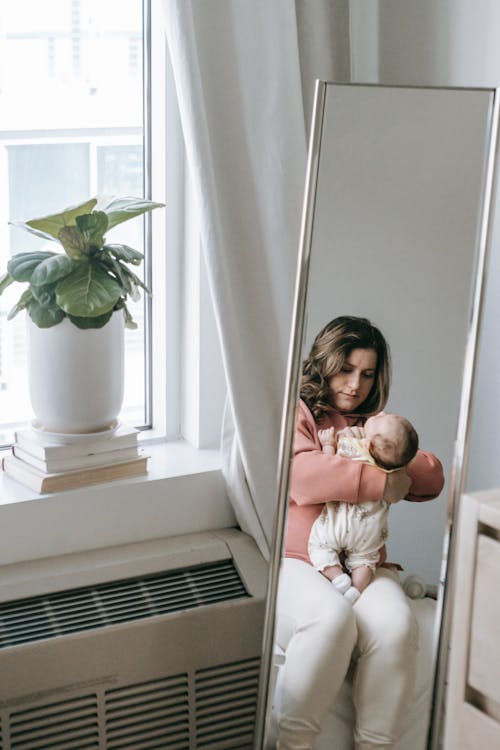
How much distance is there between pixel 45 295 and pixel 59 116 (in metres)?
0.43

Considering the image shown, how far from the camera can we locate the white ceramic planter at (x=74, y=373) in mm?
1731

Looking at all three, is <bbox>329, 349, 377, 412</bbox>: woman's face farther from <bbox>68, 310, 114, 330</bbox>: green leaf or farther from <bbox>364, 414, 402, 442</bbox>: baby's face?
<bbox>68, 310, 114, 330</bbox>: green leaf

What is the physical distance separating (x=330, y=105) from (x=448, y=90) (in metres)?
0.17

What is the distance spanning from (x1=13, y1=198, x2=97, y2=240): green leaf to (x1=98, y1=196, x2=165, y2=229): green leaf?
36 millimetres

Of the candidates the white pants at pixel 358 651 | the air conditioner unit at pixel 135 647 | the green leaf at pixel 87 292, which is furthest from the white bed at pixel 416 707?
the green leaf at pixel 87 292

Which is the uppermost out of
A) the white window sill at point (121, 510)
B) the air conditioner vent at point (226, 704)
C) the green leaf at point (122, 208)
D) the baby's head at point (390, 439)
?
the green leaf at point (122, 208)

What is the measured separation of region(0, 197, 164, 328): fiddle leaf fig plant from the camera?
1.65 metres

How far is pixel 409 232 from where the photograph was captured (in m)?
1.43

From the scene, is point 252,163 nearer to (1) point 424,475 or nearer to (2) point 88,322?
(2) point 88,322

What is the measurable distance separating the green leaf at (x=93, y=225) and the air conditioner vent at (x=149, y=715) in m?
0.78

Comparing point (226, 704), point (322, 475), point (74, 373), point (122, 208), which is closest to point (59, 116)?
point (122, 208)

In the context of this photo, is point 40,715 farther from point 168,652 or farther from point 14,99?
point 14,99

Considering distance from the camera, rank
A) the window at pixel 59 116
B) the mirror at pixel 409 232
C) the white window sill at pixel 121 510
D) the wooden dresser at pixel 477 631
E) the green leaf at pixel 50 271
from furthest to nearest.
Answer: the window at pixel 59 116 → the white window sill at pixel 121 510 → the green leaf at pixel 50 271 → the mirror at pixel 409 232 → the wooden dresser at pixel 477 631

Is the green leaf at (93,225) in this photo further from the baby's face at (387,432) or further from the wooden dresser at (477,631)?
the wooden dresser at (477,631)
